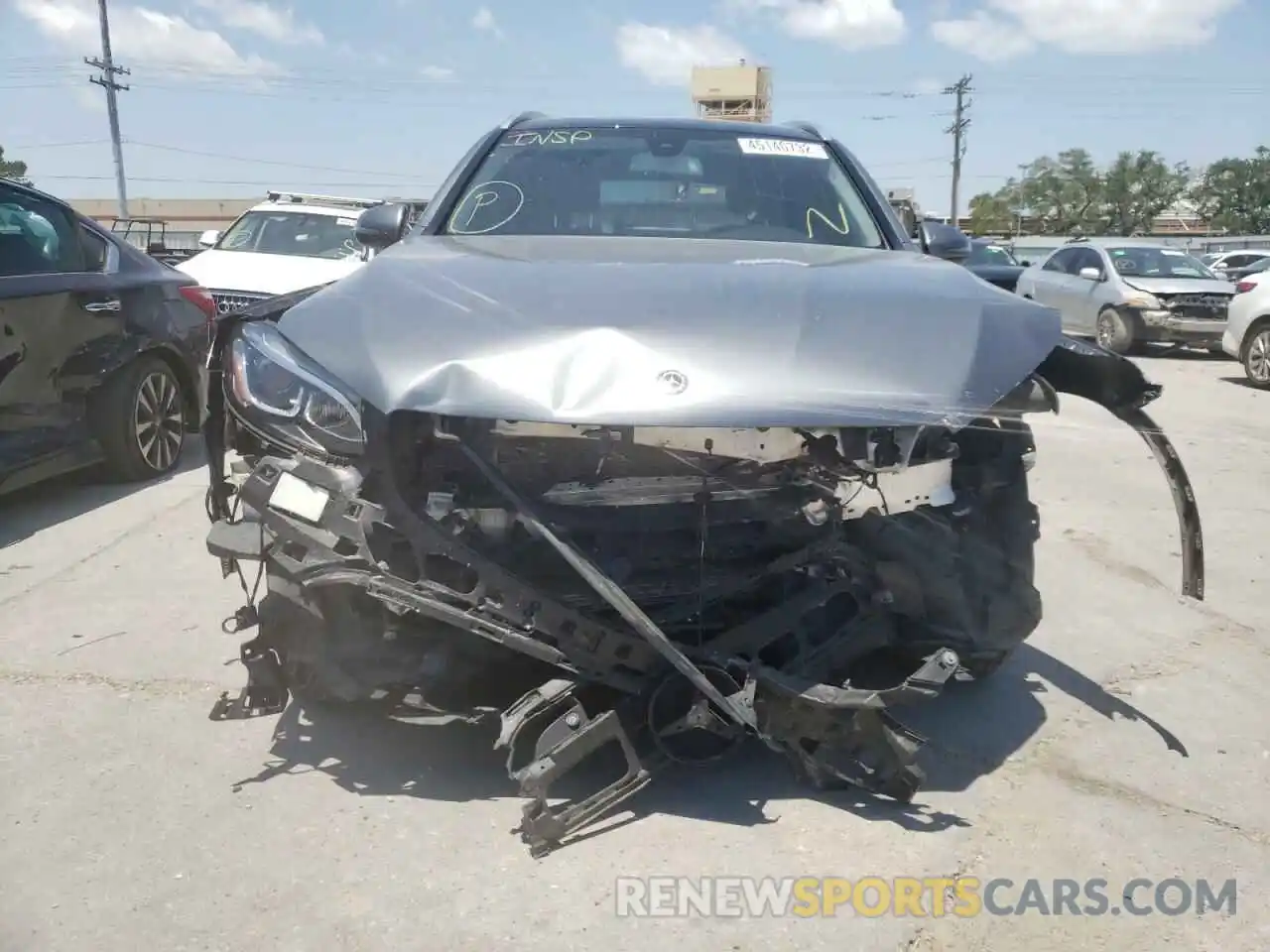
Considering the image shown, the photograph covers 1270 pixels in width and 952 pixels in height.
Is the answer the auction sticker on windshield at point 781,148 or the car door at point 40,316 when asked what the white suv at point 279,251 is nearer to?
the car door at point 40,316

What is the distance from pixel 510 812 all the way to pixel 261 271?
818cm

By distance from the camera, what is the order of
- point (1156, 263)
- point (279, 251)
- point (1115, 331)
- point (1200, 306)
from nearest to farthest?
1. point (279, 251)
2. point (1200, 306)
3. point (1115, 331)
4. point (1156, 263)

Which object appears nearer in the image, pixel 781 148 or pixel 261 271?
pixel 781 148

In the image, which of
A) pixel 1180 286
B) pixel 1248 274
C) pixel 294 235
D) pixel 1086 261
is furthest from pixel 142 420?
→ pixel 1248 274

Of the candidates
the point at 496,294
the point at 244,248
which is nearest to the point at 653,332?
the point at 496,294

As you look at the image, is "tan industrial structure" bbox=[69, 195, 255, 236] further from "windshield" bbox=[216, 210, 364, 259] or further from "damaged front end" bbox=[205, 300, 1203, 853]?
"damaged front end" bbox=[205, 300, 1203, 853]

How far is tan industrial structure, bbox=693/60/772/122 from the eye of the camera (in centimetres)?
3047

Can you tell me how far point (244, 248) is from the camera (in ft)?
36.1

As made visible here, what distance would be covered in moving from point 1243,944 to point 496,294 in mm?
2302

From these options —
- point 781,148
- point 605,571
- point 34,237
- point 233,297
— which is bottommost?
point 605,571

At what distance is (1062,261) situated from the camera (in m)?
17.3

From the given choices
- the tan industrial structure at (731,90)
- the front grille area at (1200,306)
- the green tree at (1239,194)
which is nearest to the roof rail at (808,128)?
the front grille area at (1200,306)

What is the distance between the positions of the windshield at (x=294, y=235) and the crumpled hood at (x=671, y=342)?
8.32 m

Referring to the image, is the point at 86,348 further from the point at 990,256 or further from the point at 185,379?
the point at 990,256
